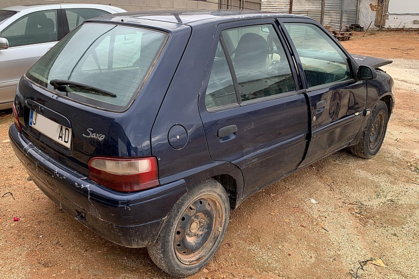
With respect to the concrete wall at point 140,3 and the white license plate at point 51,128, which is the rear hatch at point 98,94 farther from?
the concrete wall at point 140,3

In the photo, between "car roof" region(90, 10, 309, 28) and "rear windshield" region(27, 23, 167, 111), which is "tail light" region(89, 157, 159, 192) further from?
"car roof" region(90, 10, 309, 28)

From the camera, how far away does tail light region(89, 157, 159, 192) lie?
2.05 meters

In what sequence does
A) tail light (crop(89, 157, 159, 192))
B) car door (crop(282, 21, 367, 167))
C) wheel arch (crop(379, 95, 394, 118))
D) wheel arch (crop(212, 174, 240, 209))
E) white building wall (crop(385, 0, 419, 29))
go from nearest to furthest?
tail light (crop(89, 157, 159, 192)) < wheel arch (crop(212, 174, 240, 209)) < car door (crop(282, 21, 367, 167)) < wheel arch (crop(379, 95, 394, 118)) < white building wall (crop(385, 0, 419, 29))

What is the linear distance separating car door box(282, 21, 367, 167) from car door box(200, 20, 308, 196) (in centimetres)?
18

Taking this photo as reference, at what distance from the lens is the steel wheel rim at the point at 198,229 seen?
2.45 m

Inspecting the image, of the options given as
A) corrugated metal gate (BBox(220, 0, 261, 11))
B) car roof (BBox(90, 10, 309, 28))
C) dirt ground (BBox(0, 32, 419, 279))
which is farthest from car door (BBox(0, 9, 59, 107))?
corrugated metal gate (BBox(220, 0, 261, 11))

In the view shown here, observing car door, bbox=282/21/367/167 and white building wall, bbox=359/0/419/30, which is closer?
car door, bbox=282/21/367/167

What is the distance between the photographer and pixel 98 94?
2.25 metres

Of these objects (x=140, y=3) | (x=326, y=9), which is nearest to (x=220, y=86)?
(x=140, y=3)

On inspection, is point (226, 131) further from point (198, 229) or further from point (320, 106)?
point (320, 106)

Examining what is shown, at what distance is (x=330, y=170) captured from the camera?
14.1 ft

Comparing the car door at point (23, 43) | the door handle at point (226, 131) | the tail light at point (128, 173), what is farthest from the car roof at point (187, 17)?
the car door at point (23, 43)

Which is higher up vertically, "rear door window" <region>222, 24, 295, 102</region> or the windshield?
the windshield

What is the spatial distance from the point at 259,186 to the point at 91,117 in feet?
4.89
